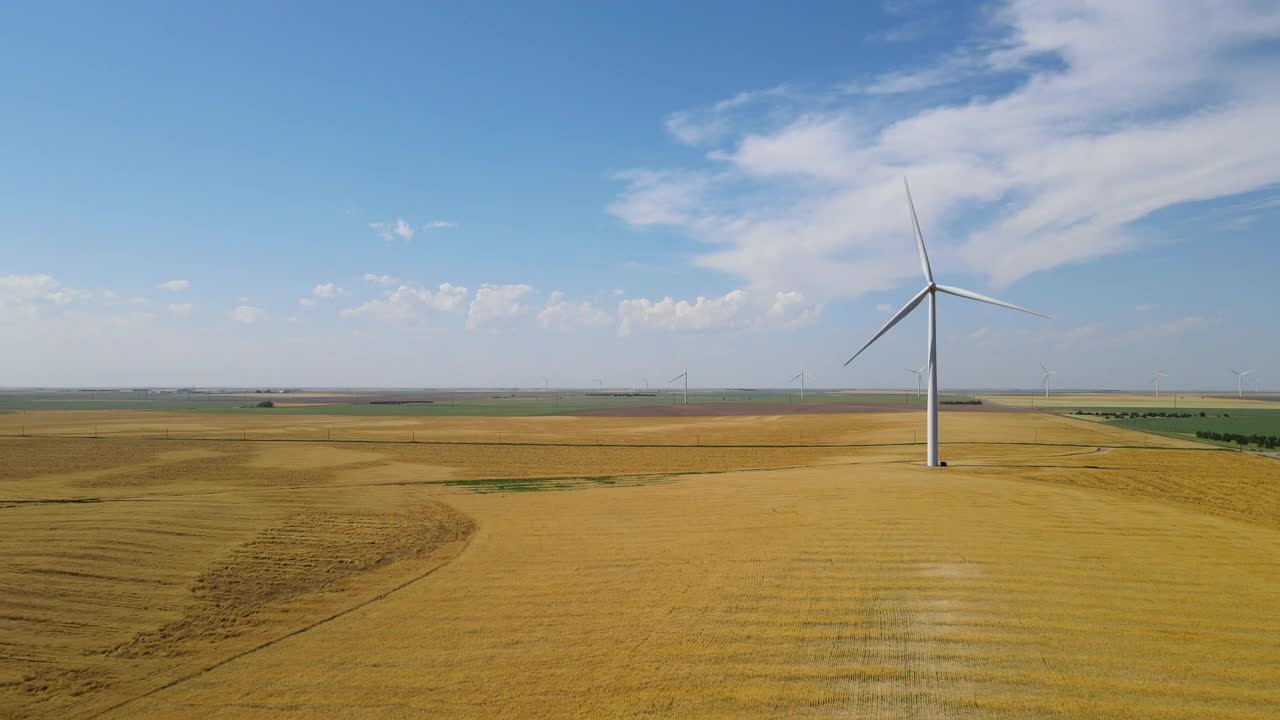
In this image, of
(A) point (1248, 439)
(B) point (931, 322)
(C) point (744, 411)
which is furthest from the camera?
(C) point (744, 411)

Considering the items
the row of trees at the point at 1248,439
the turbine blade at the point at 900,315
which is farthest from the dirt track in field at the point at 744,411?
the turbine blade at the point at 900,315

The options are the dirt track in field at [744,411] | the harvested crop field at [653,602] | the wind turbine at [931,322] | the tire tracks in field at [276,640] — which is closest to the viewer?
the harvested crop field at [653,602]

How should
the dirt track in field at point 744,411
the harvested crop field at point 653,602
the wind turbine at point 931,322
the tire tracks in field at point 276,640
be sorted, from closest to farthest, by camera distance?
the harvested crop field at point 653,602 < the tire tracks in field at point 276,640 < the wind turbine at point 931,322 < the dirt track in field at point 744,411

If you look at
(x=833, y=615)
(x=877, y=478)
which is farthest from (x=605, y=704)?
(x=877, y=478)

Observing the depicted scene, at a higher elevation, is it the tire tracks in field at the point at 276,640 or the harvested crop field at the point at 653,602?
the harvested crop field at the point at 653,602

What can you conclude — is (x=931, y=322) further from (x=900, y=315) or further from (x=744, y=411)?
(x=744, y=411)

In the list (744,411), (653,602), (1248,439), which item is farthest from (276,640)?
(744,411)

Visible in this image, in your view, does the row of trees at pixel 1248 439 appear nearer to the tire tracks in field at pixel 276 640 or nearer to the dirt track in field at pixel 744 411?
the dirt track in field at pixel 744 411

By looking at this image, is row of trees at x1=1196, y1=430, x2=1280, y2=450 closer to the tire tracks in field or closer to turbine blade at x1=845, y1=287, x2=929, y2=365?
turbine blade at x1=845, y1=287, x2=929, y2=365
